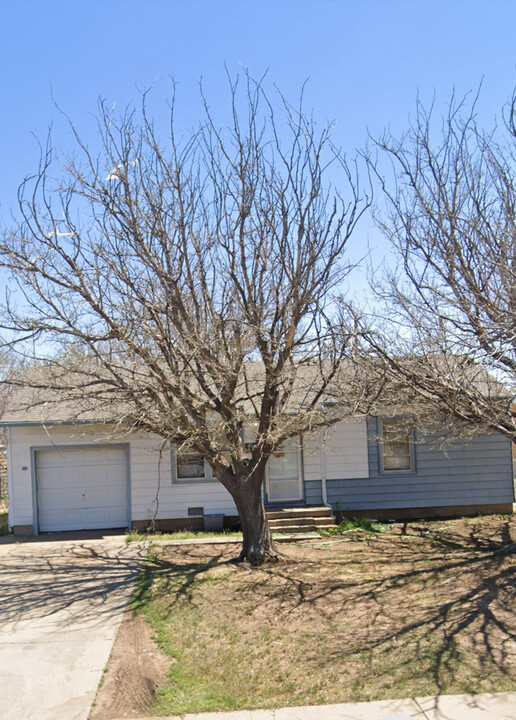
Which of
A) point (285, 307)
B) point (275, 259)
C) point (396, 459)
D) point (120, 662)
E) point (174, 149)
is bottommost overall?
point (120, 662)

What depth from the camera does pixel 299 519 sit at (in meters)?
14.1

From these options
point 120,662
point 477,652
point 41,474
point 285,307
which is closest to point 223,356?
point 285,307

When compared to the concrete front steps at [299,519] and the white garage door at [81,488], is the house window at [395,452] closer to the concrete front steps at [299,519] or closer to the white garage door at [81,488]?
the concrete front steps at [299,519]

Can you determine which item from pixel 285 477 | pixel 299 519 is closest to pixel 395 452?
pixel 285 477

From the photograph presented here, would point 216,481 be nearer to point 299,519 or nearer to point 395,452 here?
point 299,519

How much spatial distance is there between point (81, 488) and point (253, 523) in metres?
6.00

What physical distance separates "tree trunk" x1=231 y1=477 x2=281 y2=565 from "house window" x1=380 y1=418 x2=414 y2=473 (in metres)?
5.65

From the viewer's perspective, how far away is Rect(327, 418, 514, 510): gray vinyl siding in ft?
50.6

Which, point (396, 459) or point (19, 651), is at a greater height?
point (396, 459)

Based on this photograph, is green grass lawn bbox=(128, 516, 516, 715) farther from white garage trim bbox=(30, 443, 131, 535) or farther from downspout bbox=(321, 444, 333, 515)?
white garage trim bbox=(30, 443, 131, 535)

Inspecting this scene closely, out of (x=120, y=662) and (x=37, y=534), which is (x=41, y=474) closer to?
(x=37, y=534)

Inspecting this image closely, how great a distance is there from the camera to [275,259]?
9.99 meters

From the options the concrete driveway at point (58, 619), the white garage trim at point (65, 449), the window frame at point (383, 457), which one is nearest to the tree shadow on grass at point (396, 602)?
the concrete driveway at point (58, 619)

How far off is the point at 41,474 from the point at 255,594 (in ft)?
25.8
